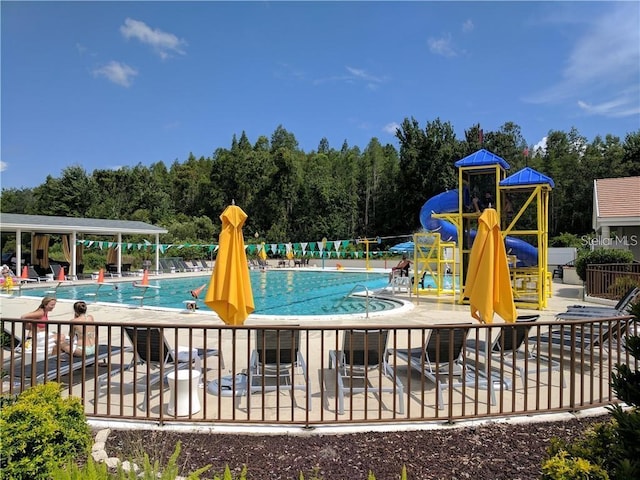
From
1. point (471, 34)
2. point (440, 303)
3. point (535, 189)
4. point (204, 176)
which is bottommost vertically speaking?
point (440, 303)

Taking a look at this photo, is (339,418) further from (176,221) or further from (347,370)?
(176,221)

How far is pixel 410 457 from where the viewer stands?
3502mm

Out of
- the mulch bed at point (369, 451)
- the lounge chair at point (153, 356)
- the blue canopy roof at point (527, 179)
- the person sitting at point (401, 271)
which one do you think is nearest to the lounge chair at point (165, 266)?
the person sitting at point (401, 271)

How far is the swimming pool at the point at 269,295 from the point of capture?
14250 mm

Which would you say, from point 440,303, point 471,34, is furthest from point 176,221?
point 471,34

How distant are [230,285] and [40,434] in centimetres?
261

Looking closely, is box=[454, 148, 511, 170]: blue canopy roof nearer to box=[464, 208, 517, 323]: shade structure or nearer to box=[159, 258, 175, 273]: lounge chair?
box=[464, 208, 517, 323]: shade structure

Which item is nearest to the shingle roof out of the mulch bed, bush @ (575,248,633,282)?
bush @ (575,248,633,282)

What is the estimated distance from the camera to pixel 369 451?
3590 millimetres

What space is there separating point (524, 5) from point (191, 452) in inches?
397

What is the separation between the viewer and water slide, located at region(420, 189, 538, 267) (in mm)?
15992

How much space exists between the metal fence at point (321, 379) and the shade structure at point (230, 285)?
351mm

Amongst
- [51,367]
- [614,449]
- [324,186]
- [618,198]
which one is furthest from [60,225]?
[324,186]

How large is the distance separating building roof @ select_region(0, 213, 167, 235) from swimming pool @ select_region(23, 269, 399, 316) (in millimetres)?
3090
